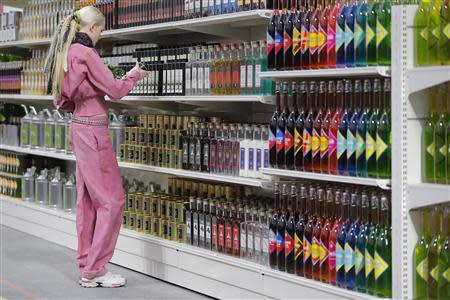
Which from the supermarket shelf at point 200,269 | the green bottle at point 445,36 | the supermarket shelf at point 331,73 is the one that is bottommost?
the supermarket shelf at point 200,269

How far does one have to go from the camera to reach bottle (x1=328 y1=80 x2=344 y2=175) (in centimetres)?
330

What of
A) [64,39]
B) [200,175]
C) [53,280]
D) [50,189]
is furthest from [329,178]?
[50,189]

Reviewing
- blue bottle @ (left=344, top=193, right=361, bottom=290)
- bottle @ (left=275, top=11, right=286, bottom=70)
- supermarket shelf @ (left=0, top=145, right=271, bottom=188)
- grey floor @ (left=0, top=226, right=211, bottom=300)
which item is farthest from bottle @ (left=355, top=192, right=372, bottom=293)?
grey floor @ (left=0, top=226, right=211, bottom=300)

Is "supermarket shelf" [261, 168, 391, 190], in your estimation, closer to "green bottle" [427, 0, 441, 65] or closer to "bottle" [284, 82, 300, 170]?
"bottle" [284, 82, 300, 170]

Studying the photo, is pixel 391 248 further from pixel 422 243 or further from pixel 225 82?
pixel 225 82

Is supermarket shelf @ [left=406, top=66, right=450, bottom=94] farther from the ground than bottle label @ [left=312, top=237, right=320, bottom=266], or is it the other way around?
supermarket shelf @ [left=406, top=66, right=450, bottom=94]

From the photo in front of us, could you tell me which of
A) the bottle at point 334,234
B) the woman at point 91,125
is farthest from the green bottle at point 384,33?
the woman at point 91,125

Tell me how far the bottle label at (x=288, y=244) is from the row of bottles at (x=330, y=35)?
0.83 meters

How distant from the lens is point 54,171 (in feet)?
20.9

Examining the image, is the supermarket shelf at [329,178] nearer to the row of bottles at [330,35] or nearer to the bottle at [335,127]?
the bottle at [335,127]

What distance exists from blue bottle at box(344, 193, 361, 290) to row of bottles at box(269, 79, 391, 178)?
0.47 ft

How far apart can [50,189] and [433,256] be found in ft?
12.6

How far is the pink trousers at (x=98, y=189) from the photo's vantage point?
171 inches

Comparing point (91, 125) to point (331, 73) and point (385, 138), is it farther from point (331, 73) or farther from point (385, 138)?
point (385, 138)
